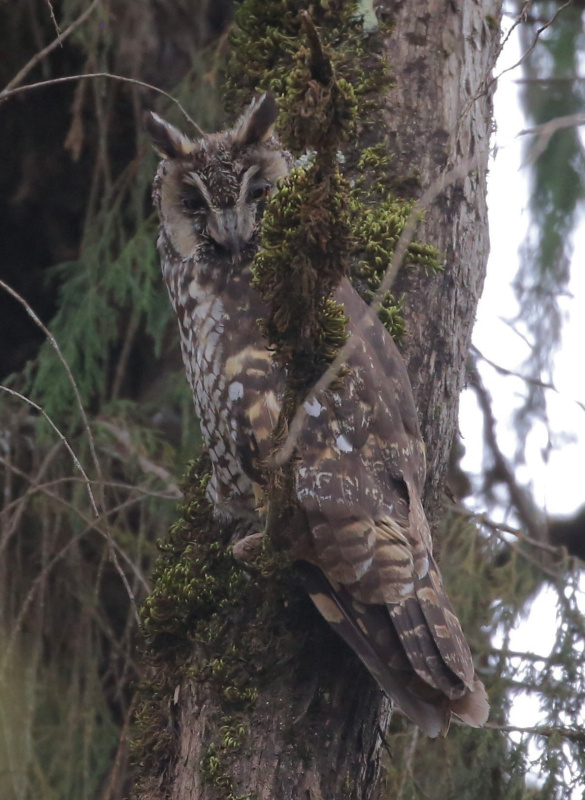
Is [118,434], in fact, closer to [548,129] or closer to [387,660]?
[387,660]

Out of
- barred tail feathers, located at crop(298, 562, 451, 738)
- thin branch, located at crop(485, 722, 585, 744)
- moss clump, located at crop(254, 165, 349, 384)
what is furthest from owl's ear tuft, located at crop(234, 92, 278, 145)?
thin branch, located at crop(485, 722, 585, 744)

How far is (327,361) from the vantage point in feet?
5.64

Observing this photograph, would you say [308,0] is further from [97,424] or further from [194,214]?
[97,424]

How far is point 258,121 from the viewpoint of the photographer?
238 cm

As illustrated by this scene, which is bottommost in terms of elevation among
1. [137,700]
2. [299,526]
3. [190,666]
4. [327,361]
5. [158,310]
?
[137,700]

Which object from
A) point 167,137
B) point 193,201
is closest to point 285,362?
point 193,201

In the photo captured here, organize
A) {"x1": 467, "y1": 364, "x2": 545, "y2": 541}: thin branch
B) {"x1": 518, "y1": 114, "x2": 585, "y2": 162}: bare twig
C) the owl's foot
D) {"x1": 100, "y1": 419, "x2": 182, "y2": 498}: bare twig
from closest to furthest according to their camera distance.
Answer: {"x1": 518, "y1": 114, "x2": 585, "y2": 162}: bare twig
the owl's foot
{"x1": 100, "y1": 419, "x2": 182, "y2": 498}: bare twig
{"x1": 467, "y1": 364, "x2": 545, "y2": 541}: thin branch

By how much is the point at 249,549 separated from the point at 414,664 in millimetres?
456

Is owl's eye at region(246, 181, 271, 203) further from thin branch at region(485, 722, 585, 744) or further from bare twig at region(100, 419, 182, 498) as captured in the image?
thin branch at region(485, 722, 585, 744)

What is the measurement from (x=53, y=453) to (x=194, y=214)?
938mm

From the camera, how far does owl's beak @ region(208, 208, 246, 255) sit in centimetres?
236

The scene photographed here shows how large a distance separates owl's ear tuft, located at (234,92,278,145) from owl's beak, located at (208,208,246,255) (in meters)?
0.20

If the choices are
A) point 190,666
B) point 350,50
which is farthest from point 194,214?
point 190,666

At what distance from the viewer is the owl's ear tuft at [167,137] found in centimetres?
247
